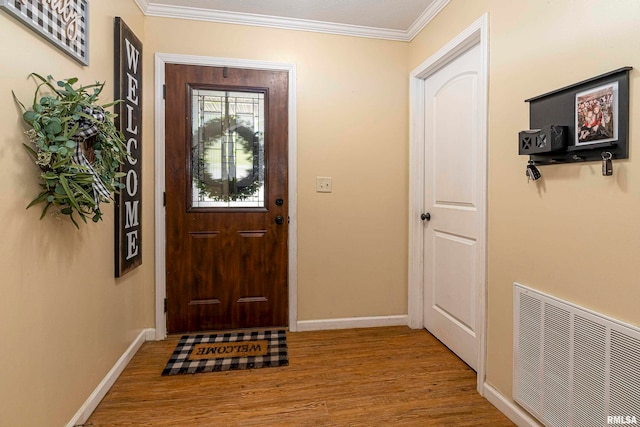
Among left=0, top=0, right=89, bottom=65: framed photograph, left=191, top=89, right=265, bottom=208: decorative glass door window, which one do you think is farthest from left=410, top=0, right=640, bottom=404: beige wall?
left=0, top=0, right=89, bottom=65: framed photograph

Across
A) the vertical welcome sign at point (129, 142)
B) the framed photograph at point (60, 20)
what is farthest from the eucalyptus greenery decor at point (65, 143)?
the vertical welcome sign at point (129, 142)

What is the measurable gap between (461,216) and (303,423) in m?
1.54

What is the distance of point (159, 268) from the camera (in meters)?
2.46

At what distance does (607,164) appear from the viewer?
1.16m

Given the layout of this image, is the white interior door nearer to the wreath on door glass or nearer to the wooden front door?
the wooden front door

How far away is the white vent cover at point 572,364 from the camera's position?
3.67 feet

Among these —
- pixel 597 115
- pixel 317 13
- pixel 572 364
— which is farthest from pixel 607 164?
pixel 317 13

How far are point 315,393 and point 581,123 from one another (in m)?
1.81

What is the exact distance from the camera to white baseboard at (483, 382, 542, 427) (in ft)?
5.02

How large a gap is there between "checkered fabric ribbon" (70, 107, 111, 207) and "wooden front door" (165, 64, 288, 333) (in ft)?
3.57

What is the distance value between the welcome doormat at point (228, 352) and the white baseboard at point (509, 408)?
3.94 feet

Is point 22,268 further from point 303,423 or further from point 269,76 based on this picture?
point 269,76

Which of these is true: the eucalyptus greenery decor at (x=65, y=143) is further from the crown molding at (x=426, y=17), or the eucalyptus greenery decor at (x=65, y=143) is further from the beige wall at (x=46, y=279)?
the crown molding at (x=426, y=17)

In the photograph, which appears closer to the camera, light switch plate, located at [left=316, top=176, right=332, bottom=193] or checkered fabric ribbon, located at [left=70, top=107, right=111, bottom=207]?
checkered fabric ribbon, located at [left=70, top=107, right=111, bottom=207]
